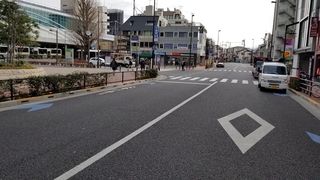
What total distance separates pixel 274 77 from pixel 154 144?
12997 mm

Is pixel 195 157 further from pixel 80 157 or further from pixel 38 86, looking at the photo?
pixel 38 86

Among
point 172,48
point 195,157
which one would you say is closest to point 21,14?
point 195,157

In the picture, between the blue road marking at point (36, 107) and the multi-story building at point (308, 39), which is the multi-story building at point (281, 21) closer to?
the multi-story building at point (308, 39)

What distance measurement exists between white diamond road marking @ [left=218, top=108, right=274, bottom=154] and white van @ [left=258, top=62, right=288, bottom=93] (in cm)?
835

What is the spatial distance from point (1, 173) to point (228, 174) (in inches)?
138

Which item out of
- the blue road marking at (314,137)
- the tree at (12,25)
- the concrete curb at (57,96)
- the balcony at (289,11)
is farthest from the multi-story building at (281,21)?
the blue road marking at (314,137)

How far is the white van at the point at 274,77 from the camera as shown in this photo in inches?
620

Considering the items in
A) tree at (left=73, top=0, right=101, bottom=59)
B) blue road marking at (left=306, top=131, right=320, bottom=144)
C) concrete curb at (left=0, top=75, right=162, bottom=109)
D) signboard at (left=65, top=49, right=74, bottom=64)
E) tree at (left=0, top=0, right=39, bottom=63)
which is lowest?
blue road marking at (left=306, top=131, right=320, bottom=144)

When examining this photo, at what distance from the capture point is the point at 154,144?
208 inches

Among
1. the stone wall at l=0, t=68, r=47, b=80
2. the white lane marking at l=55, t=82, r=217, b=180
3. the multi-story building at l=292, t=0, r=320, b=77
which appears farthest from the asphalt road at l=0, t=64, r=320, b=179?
the multi-story building at l=292, t=0, r=320, b=77

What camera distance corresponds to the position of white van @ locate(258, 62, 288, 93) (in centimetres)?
1575

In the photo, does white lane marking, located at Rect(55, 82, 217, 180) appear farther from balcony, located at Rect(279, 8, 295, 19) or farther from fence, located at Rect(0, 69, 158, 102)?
balcony, located at Rect(279, 8, 295, 19)

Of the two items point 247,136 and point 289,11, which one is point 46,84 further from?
point 289,11

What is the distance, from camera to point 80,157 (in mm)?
4488
